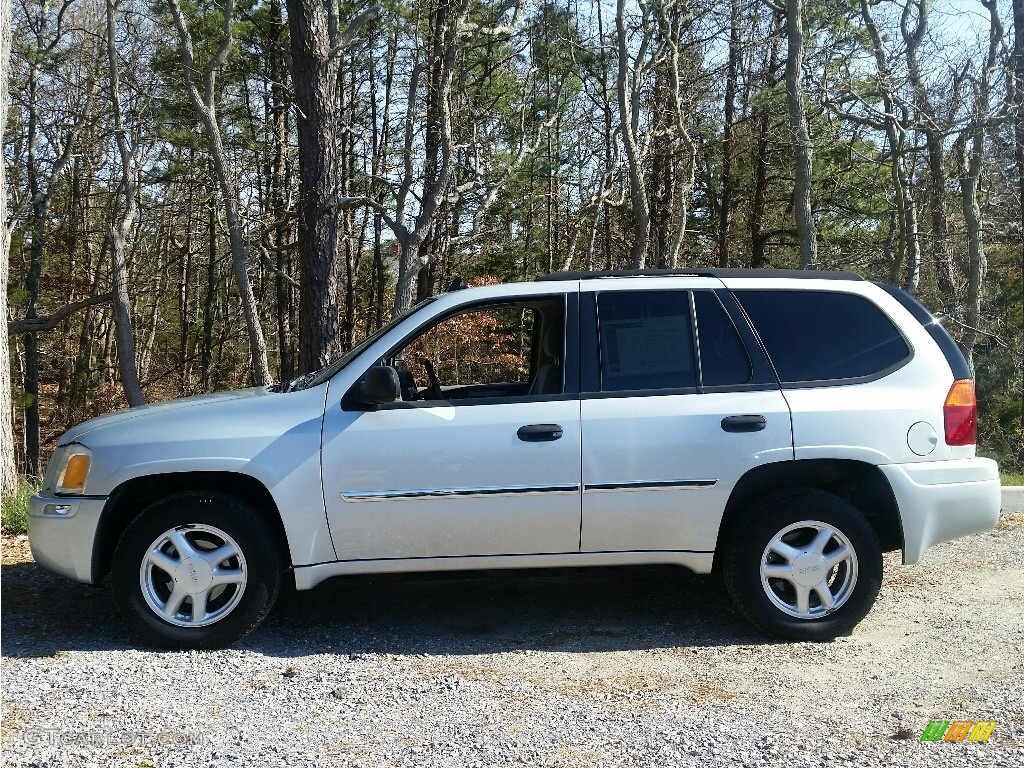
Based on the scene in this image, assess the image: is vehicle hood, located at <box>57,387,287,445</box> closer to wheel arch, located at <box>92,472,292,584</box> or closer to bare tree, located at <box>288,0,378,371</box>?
wheel arch, located at <box>92,472,292,584</box>

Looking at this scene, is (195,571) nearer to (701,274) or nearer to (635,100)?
(701,274)

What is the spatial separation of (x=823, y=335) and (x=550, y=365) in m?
1.47

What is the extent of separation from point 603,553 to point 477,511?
0.70 m

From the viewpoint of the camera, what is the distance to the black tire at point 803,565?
4.94 meters

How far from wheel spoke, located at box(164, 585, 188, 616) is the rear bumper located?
366 cm

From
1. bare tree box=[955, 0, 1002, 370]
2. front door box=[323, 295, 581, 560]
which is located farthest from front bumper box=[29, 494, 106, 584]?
bare tree box=[955, 0, 1002, 370]

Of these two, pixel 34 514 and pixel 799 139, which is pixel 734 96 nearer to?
pixel 799 139

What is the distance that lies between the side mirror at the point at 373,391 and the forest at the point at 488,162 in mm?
11955

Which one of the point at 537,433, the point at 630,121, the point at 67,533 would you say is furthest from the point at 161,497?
the point at 630,121

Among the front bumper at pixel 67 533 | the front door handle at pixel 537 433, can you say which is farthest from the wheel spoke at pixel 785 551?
the front bumper at pixel 67 533

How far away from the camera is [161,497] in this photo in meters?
5.00

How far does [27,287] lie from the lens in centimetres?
2662

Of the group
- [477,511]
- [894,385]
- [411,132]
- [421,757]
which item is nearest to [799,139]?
[411,132]

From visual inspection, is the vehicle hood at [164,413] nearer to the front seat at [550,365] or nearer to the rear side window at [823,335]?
the front seat at [550,365]
